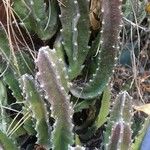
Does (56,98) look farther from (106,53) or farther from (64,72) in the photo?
(106,53)

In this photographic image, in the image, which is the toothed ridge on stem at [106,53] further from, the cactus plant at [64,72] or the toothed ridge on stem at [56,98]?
the toothed ridge on stem at [56,98]

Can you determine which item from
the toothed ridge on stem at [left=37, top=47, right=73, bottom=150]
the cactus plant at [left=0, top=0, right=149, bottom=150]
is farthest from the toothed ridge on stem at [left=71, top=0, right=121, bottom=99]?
the toothed ridge on stem at [left=37, top=47, right=73, bottom=150]

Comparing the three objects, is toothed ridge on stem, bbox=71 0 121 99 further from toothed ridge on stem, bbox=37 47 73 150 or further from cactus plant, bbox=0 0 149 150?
toothed ridge on stem, bbox=37 47 73 150

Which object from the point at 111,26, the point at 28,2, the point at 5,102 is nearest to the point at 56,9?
the point at 28,2

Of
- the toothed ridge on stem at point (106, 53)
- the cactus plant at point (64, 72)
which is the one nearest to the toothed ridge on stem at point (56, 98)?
the cactus plant at point (64, 72)

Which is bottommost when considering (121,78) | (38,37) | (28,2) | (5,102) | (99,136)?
(99,136)

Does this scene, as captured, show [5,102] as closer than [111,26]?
No

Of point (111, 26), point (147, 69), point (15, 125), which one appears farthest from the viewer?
point (147, 69)

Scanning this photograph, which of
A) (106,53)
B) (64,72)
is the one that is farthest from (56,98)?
(106,53)

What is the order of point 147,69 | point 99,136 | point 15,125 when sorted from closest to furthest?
point 15,125, point 99,136, point 147,69

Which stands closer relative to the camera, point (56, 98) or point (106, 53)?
point (56, 98)

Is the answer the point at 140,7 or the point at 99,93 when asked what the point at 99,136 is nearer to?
the point at 99,93
